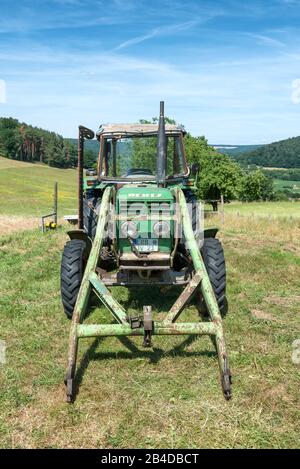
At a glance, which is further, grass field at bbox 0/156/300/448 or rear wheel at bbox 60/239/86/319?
rear wheel at bbox 60/239/86/319

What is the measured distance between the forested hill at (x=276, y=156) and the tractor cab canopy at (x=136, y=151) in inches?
3449

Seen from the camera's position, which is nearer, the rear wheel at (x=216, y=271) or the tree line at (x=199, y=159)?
the rear wheel at (x=216, y=271)

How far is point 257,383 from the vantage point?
12.8 feet

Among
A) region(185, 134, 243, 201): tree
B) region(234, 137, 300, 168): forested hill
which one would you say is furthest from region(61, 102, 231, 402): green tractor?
region(234, 137, 300, 168): forested hill

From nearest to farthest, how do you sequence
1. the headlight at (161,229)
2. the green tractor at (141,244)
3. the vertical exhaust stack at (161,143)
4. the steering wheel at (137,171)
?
the green tractor at (141,244) → the headlight at (161,229) → the vertical exhaust stack at (161,143) → the steering wheel at (137,171)

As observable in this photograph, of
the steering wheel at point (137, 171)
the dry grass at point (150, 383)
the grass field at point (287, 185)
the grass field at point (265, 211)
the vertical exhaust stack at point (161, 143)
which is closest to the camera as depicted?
the dry grass at point (150, 383)

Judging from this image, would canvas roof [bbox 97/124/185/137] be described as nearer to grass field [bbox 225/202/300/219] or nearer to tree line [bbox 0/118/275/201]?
tree line [bbox 0/118/275/201]

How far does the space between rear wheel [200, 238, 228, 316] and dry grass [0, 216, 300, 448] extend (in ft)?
0.96

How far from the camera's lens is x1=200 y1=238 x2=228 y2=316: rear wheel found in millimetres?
5355

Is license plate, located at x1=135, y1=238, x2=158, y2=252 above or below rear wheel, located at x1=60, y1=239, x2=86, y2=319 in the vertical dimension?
above

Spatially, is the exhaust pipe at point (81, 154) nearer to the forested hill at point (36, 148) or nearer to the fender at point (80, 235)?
the fender at point (80, 235)

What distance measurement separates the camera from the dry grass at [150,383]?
3199mm

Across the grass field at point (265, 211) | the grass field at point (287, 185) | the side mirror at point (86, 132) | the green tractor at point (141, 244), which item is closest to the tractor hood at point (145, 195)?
the green tractor at point (141, 244)

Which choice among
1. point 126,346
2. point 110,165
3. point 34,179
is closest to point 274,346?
point 126,346
